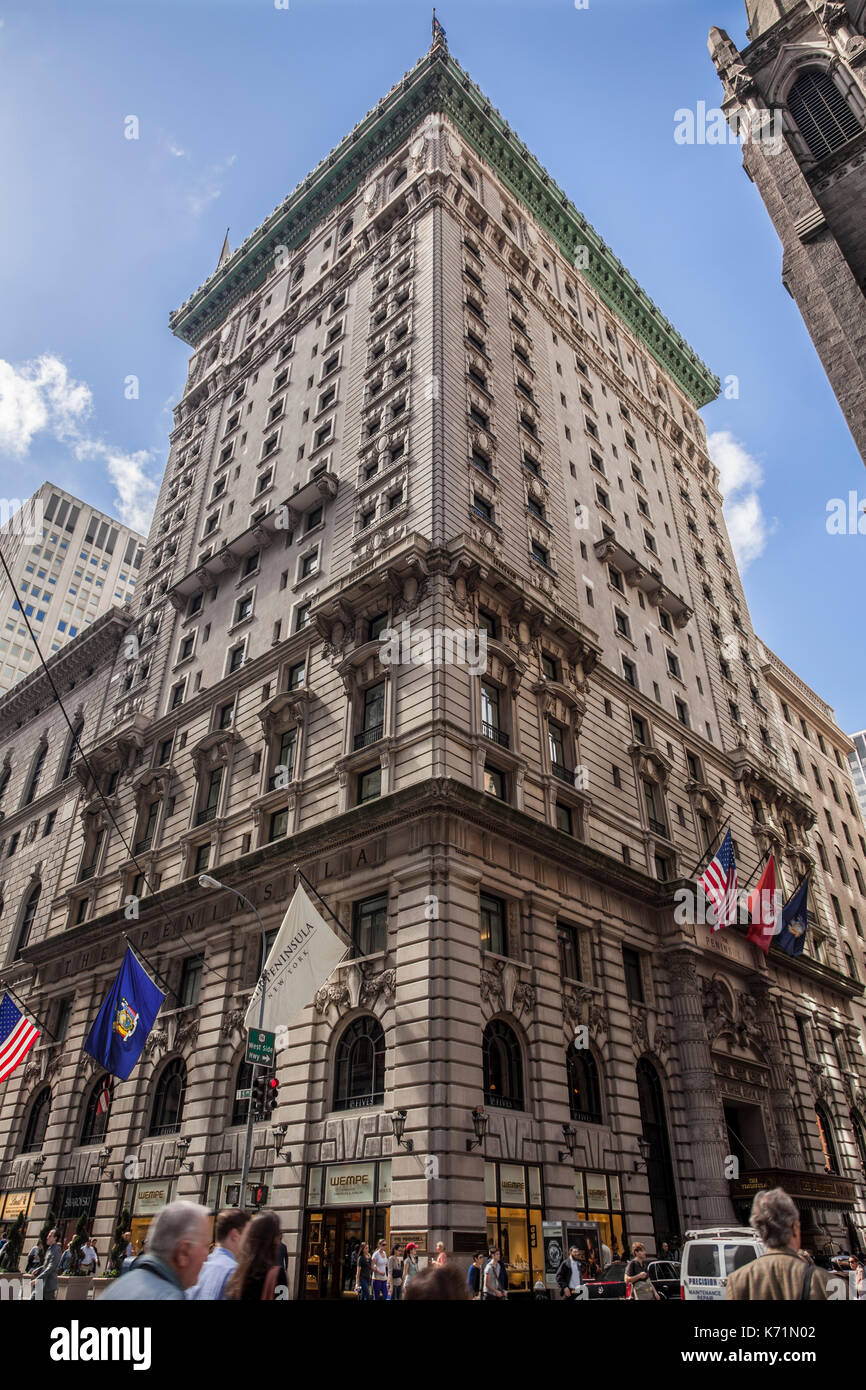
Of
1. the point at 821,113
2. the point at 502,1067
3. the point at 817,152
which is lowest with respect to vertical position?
the point at 502,1067

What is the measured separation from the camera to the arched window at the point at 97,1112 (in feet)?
109

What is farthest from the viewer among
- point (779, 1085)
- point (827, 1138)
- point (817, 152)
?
point (817, 152)

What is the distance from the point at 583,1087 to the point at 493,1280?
36.6ft

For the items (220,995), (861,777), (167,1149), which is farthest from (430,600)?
(861,777)

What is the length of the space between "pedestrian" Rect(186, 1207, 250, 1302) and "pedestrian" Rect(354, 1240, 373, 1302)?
15733 millimetres

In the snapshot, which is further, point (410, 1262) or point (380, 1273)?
point (380, 1273)

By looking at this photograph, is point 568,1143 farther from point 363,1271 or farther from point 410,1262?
point 410,1262

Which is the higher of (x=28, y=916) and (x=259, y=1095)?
(x=28, y=916)

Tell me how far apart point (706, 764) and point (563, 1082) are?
22.5 metres

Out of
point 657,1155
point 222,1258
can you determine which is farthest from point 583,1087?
point 222,1258

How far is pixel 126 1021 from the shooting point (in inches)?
1054

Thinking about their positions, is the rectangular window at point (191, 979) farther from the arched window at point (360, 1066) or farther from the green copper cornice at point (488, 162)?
the green copper cornice at point (488, 162)

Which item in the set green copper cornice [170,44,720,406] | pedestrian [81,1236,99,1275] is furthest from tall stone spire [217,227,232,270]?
pedestrian [81,1236,99,1275]

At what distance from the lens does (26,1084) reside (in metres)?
37.9
